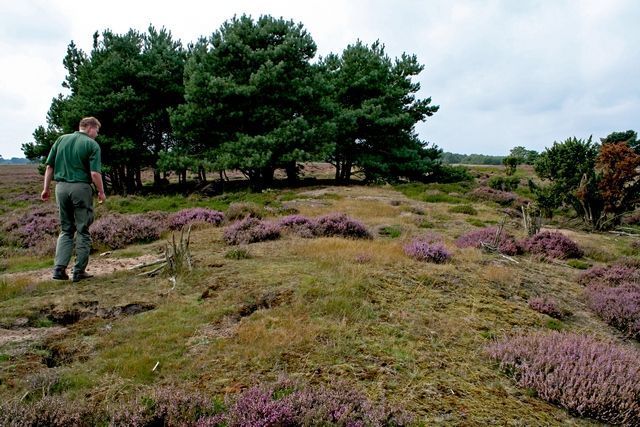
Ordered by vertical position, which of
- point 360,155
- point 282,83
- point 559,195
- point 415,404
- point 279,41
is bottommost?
point 415,404

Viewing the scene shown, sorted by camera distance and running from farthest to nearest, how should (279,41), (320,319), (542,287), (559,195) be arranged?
1. (279,41)
2. (559,195)
3. (542,287)
4. (320,319)

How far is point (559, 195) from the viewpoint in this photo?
1546 cm

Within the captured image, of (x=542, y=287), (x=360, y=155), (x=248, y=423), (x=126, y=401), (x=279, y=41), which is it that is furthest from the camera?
(x=360, y=155)

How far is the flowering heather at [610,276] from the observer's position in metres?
7.44

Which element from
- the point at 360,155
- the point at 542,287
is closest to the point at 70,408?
the point at 542,287

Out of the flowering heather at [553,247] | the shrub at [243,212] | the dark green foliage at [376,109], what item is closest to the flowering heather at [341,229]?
the shrub at [243,212]

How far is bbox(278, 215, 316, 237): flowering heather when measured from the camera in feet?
32.8

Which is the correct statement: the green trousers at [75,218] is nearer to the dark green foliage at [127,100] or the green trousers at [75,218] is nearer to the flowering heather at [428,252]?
the flowering heather at [428,252]

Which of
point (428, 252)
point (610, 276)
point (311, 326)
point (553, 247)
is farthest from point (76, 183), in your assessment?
point (553, 247)

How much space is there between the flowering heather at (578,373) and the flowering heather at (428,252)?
358cm

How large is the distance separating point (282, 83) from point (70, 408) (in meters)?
20.9

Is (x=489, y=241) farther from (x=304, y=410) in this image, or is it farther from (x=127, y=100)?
(x=127, y=100)

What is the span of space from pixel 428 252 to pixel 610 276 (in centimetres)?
334

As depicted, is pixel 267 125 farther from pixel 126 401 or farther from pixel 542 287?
pixel 126 401
